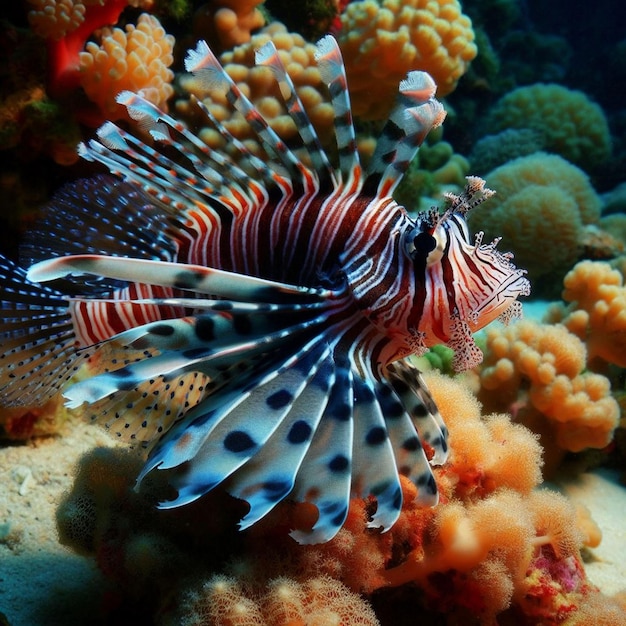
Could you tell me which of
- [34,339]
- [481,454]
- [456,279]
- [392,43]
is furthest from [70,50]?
[481,454]

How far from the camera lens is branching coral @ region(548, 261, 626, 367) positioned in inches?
180

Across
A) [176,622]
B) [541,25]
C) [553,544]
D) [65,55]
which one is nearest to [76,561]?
[176,622]

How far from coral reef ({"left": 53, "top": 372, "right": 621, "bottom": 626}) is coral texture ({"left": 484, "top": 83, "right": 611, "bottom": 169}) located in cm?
941

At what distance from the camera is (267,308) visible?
1929mm

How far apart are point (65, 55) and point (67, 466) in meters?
2.76

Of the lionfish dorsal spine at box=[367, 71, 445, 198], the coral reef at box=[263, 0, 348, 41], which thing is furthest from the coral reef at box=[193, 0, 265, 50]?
the lionfish dorsal spine at box=[367, 71, 445, 198]

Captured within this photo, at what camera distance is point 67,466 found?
11.8ft

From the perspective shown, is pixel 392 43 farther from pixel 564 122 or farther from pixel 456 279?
pixel 564 122

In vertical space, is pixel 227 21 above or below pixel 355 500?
above

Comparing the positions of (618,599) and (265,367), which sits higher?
(265,367)

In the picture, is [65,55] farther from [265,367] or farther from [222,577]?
[222,577]

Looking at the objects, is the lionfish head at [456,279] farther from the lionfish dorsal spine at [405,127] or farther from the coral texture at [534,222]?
the coral texture at [534,222]

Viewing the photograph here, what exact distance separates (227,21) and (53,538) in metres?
4.13

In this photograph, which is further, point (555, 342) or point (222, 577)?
point (555, 342)
